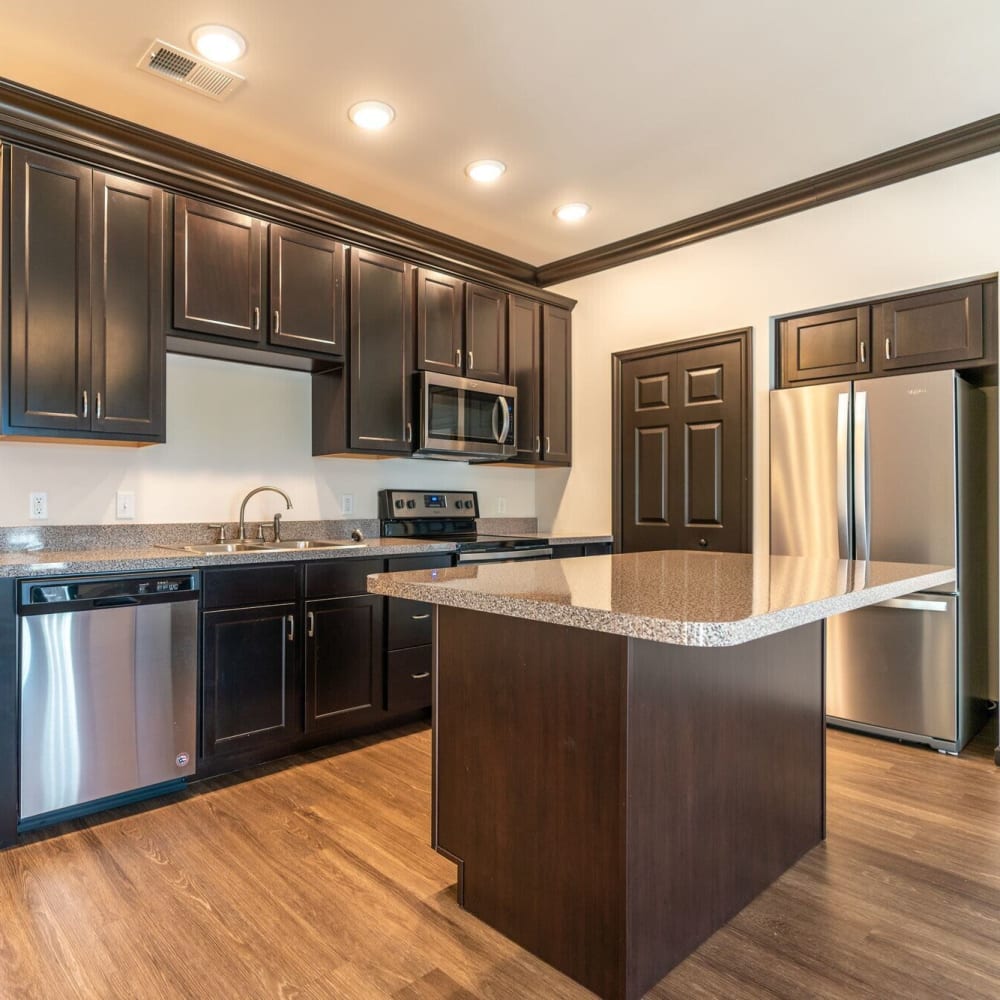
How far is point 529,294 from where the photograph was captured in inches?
171

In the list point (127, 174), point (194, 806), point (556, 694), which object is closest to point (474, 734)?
point (556, 694)

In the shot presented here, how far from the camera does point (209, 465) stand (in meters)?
3.29

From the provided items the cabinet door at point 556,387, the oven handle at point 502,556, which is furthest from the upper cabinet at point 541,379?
the oven handle at point 502,556

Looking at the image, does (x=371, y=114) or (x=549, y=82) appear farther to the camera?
(x=371, y=114)

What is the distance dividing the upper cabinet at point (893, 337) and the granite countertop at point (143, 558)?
217 centimetres

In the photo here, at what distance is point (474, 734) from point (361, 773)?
1216 mm

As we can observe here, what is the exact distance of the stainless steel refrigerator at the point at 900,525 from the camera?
9.76ft

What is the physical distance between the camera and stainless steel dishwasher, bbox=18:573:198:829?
7.25 feet

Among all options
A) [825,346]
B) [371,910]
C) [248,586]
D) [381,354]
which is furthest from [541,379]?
[371,910]

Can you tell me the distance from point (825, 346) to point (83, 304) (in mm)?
3332

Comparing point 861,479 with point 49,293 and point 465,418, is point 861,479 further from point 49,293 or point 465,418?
point 49,293

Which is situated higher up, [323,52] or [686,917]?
[323,52]

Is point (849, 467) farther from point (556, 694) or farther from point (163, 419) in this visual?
point (163, 419)

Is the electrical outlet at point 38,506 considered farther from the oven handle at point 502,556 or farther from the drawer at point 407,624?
the oven handle at point 502,556
